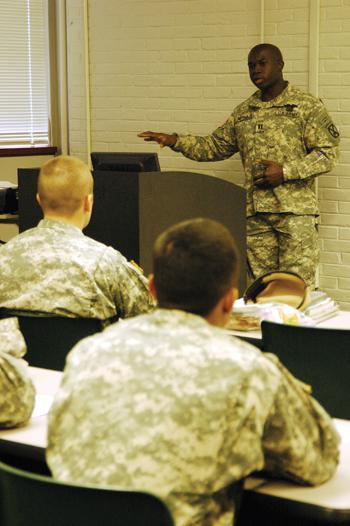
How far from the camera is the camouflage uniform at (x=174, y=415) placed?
1566mm

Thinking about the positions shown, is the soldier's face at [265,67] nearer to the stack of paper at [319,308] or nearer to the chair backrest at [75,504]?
the stack of paper at [319,308]

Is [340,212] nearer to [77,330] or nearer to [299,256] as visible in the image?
[299,256]

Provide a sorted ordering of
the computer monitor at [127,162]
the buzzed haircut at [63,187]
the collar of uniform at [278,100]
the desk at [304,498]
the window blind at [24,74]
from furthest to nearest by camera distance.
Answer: the window blind at [24,74], the collar of uniform at [278,100], the computer monitor at [127,162], the buzzed haircut at [63,187], the desk at [304,498]

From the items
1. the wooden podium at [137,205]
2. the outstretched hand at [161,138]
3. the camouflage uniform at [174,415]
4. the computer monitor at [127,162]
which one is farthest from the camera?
the outstretched hand at [161,138]

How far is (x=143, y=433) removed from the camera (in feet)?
5.14

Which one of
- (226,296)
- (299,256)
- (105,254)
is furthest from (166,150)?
(226,296)

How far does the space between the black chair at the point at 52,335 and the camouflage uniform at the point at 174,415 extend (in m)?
1.26

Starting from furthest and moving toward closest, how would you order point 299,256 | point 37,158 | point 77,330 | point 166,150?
point 37,158 → point 166,150 → point 299,256 → point 77,330

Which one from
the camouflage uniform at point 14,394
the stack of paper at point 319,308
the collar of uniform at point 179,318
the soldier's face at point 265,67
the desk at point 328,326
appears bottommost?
the desk at point 328,326

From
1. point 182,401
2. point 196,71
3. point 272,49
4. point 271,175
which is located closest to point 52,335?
point 182,401

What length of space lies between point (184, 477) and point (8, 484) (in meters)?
0.30

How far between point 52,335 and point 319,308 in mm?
944

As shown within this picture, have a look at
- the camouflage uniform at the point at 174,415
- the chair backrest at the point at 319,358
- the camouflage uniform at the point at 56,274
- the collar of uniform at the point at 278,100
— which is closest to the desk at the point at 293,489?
the camouflage uniform at the point at 174,415

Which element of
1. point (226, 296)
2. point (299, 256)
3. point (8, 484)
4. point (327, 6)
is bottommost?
point (299, 256)
